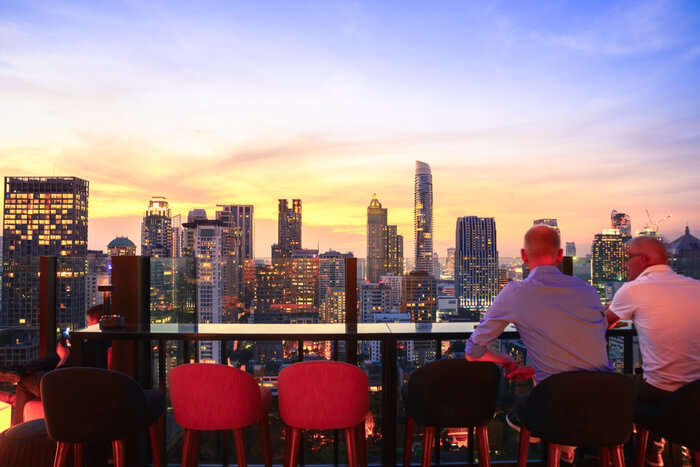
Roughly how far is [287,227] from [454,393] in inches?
954

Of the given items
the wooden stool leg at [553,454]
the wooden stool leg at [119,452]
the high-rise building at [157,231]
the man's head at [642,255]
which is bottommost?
the wooden stool leg at [119,452]

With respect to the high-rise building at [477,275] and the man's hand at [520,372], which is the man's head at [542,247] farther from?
the man's hand at [520,372]

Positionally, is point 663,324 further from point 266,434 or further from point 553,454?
point 266,434

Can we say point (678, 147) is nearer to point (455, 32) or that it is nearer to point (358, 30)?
point (455, 32)

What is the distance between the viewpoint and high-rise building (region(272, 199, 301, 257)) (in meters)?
24.2

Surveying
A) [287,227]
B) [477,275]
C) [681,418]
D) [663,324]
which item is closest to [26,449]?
[681,418]

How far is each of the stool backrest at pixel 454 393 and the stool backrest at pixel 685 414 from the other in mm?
849

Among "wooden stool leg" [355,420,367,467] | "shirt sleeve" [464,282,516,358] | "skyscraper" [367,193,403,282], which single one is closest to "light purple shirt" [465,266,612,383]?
"shirt sleeve" [464,282,516,358]

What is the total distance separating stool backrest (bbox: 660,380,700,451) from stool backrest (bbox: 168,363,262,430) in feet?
6.83

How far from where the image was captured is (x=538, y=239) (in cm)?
250

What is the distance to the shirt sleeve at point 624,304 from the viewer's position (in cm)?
257

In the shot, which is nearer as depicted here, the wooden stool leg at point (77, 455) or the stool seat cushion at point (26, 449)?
the wooden stool leg at point (77, 455)

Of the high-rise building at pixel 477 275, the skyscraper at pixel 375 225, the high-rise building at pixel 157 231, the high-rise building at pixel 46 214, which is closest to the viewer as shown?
the high-rise building at pixel 477 275

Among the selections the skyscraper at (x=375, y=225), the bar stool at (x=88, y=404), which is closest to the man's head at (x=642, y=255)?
the bar stool at (x=88, y=404)
